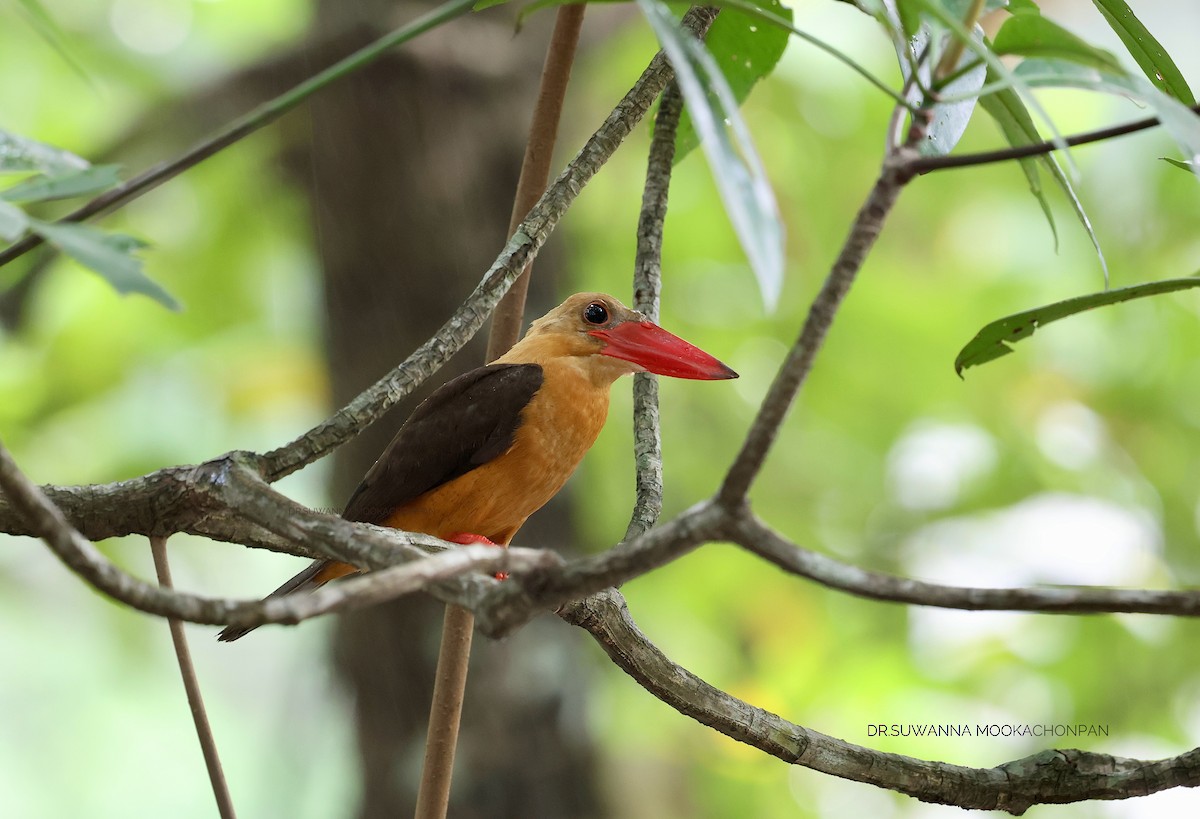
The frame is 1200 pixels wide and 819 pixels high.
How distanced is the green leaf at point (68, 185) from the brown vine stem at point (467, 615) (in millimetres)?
786

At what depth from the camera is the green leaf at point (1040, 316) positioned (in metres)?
1.44

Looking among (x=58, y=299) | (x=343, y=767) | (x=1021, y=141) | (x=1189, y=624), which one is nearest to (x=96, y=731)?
(x=343, y=767)

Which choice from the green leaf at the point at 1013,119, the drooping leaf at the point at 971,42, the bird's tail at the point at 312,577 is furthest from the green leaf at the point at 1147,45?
the bird's tail at the point at 312,577

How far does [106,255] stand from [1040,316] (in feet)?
3.79

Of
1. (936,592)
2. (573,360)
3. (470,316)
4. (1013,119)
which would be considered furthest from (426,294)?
(936,592)

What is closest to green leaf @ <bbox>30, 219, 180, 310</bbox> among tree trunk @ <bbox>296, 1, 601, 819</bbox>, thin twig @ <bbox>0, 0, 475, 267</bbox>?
thin twig @ <bbox>0, 0, 475, 267</bbox>

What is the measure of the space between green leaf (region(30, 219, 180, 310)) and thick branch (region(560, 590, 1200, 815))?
36.6 inches

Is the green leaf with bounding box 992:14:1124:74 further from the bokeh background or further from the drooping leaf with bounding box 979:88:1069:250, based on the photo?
the bokeh background

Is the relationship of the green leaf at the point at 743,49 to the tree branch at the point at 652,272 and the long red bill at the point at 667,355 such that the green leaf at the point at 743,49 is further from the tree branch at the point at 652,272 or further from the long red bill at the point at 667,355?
the long red bill at the point at 667,355

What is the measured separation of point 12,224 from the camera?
913 mm

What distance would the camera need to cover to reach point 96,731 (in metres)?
6.36

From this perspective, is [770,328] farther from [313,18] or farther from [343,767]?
[343,767]

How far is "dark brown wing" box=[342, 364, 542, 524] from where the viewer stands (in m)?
2.71

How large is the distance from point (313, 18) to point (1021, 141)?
11.4ft
